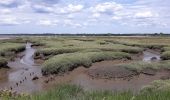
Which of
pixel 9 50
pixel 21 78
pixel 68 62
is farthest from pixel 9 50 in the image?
pixel 21 78

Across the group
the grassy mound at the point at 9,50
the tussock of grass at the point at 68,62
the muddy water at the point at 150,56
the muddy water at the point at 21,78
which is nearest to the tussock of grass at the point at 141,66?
the tussock of grass at the point at 68,62

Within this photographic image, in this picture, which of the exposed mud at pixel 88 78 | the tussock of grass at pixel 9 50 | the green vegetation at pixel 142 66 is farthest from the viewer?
the tussock of grass at pixel 9 50

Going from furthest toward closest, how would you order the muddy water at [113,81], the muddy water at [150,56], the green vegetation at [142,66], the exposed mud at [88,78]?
the muddy water at [150,56]
the green vegetation at [142,66]
the exposed mud at [88,78]
the muddy water at [113,81]

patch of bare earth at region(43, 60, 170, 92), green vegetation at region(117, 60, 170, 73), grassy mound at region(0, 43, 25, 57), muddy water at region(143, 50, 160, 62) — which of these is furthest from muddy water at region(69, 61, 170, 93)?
grassy mound at region(0, 43, 25, 57)

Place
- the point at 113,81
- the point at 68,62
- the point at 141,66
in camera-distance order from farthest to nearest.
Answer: the point at 68,62, the point at 141,66, the point at 113,81

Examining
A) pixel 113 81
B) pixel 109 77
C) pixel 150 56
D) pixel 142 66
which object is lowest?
pixel 150 56

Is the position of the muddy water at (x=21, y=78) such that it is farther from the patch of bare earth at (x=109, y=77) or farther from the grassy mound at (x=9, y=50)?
the grassy mound at (x=9, y=50)

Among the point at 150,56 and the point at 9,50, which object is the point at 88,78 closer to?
the point at 150,56

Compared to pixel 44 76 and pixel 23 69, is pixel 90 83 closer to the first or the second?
pixel 44 76

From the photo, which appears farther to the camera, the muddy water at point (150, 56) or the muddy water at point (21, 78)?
the muddy water at point (150, 56)

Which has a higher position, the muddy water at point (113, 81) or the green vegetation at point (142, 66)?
the green vegetation at point (142, 66)

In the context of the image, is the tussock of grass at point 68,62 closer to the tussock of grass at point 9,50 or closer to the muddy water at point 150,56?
the muddy water at point 150,56

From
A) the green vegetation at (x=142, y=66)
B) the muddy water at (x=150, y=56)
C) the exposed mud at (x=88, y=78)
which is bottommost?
the muddy water at (x=150, y=56)

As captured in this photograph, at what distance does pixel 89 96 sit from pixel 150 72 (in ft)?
69.8
